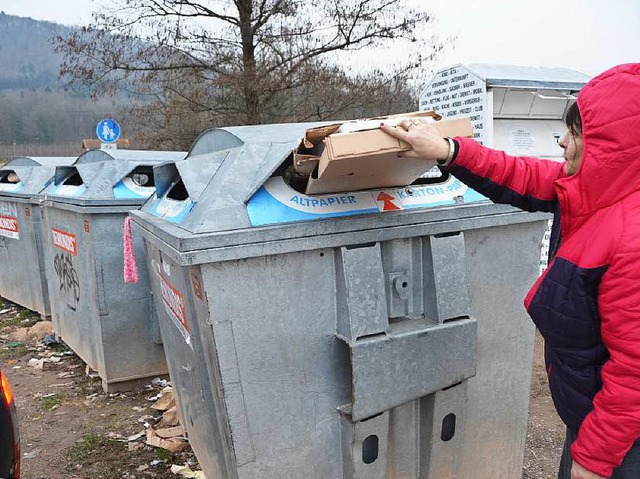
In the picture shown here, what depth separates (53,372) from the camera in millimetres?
4664

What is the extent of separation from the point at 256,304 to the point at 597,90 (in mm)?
1192

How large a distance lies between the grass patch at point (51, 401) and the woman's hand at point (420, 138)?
360 centimetres

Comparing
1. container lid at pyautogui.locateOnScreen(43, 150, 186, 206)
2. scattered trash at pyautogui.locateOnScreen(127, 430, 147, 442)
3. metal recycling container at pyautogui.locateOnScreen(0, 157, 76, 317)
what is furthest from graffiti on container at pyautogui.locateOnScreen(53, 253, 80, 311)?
scattered trash at pyautogui.locateOnScreen(127, 430, 147, 442)

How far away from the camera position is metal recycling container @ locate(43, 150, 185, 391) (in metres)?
3.74

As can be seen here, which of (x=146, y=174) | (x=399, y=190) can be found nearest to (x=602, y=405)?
(x=399, y=190)

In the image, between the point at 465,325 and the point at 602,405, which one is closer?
the point at 602,405

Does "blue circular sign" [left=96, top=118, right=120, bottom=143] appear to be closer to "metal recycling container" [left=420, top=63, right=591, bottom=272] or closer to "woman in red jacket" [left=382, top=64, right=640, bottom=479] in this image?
"metal recycling container" [left=420, top=63, right=591, bottom=272]

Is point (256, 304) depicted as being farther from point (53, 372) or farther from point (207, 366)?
point (53, 372)

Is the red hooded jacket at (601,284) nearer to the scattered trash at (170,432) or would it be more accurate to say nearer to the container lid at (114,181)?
the scattered trash at (170,432)

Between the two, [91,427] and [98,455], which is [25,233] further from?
[98,455]

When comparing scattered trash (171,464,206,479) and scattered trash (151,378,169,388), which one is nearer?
scattered trash (171,464,206,479)

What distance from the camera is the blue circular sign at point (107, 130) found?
9.67 m

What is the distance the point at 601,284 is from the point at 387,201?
0.81 m

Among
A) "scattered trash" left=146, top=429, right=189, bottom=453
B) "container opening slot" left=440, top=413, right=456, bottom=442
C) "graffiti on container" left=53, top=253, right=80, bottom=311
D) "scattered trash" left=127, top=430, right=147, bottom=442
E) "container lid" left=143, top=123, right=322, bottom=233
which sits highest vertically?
"container lid" left=143, top=123, right=322, bottom=233
